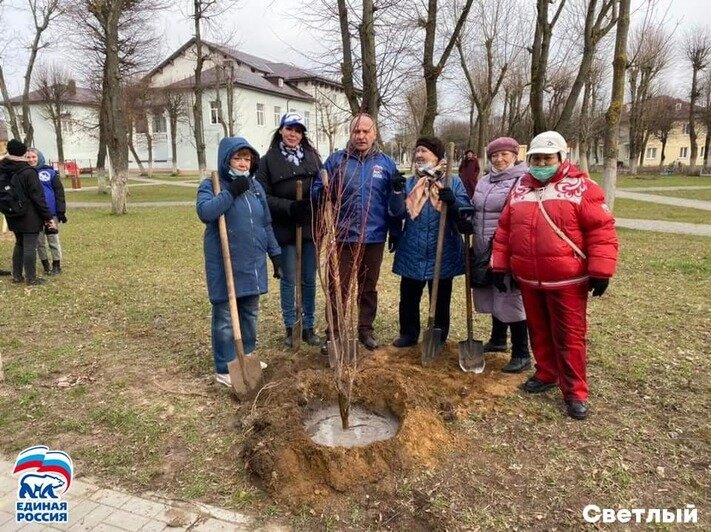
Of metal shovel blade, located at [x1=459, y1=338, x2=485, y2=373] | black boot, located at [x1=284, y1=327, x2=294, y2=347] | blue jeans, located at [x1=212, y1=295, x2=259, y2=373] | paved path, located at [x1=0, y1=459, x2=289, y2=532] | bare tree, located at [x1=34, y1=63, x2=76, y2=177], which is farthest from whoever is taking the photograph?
bare tree, located at [x1=34, y1=63, x2=76, y2=177]

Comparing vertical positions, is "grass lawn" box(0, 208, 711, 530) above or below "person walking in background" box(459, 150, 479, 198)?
below

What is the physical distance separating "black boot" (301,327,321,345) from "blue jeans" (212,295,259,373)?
817 mm

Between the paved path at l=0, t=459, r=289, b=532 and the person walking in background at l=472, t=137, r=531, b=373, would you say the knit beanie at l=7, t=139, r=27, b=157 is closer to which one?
the paved path at l=0, t=459, r=289, b=532

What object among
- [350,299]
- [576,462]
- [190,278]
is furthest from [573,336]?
[190,278]

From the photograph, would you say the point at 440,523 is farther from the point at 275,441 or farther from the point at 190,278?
the point at 190,278

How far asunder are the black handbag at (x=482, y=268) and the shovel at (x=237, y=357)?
1.77 m

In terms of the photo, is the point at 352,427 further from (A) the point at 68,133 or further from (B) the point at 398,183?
(A) the point at 68,133

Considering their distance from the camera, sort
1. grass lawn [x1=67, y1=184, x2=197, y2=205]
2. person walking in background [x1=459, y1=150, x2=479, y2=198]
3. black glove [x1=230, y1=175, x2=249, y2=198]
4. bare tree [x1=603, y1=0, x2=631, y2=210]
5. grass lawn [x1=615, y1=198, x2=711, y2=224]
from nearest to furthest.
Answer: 1. black glove [x1=230, y1=175, x2=249, y2=198]
2. bare tree [x1=603, y1=0, x2=631, y2=210]
3. person walking in background [x1=459, y1=150, x2=479, y2=198]
4. grass lawn [x1=615, y1=198, x2=711, y2=224]
5. grass lawn [x1=67, y1=184, x2=197, y2=205]

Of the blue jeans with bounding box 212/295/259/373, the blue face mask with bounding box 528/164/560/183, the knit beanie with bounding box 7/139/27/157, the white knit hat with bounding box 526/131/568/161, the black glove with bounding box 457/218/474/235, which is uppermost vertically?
the knit beanie with bounding box 7/139/27/157

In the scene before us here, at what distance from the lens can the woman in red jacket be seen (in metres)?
3.17

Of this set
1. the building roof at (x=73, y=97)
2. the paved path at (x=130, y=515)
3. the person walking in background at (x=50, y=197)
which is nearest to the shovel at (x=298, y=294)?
the paved path at (x=130, y=515)

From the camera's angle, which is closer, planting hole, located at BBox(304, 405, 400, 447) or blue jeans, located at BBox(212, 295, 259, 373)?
planting hole, located at BBox(304, 405, 400, 447)

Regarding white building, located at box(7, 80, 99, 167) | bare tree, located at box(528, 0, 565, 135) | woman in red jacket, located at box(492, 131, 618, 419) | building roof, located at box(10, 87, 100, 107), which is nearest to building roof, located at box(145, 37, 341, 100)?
building roof, located at box(10, 87, 100, 107)

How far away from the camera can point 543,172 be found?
327 cm
